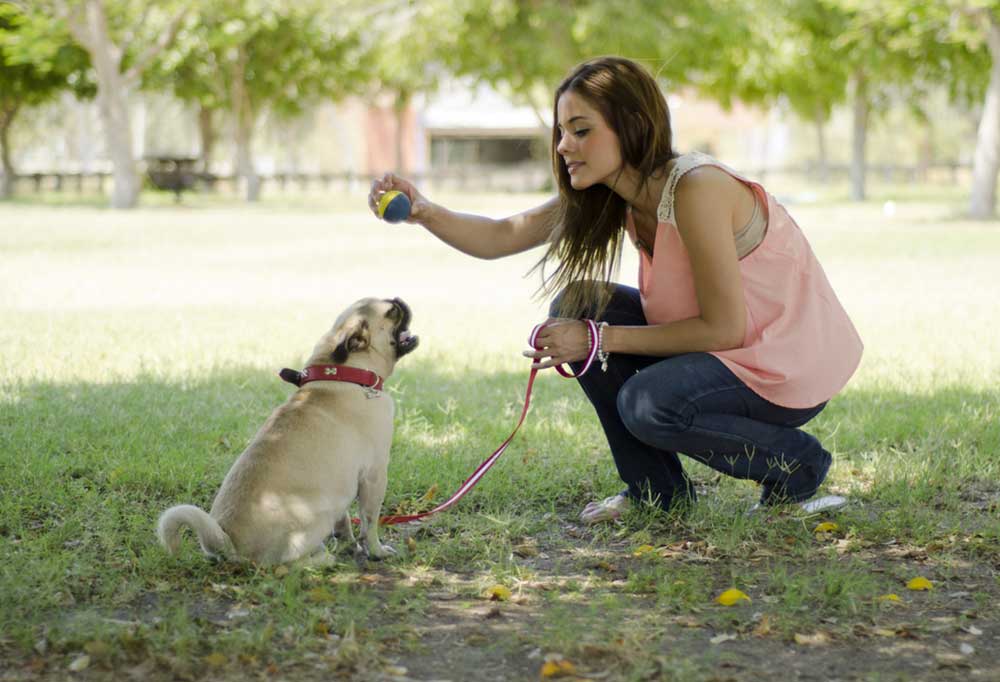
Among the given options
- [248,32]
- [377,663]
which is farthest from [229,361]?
[248,32]

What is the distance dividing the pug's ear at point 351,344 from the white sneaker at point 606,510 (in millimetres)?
1229

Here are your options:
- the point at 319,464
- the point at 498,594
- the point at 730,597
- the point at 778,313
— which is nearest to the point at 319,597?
the point at 319,464

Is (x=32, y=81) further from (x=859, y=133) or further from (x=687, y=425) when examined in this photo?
(x=687, y=425)

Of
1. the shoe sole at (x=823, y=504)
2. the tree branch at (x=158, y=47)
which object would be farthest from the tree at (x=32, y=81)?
the shoe sole at (x=823, y=504)

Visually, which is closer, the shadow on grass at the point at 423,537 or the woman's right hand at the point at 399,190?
the shadow on grass at the point at 423,537

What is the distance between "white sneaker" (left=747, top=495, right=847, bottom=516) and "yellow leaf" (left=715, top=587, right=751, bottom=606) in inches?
34.6

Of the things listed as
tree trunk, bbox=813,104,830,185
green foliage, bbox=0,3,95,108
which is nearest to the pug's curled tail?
green foliage, bbox=0,3,95,108

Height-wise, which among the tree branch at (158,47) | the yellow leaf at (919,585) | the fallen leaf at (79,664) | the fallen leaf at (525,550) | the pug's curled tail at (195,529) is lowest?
the fallen leaf at (525,550)

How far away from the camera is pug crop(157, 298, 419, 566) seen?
3.92 m

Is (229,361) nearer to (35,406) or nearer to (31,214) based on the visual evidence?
(35,406)

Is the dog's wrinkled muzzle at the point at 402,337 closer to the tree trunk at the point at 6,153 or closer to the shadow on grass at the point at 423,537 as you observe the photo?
the shadow on grass at the point at 423,537

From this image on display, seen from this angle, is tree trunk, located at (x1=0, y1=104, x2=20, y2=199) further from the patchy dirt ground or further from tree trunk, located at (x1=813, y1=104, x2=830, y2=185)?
the patchy dirt ground

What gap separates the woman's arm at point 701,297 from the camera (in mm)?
4125

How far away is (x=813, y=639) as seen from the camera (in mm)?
3539
